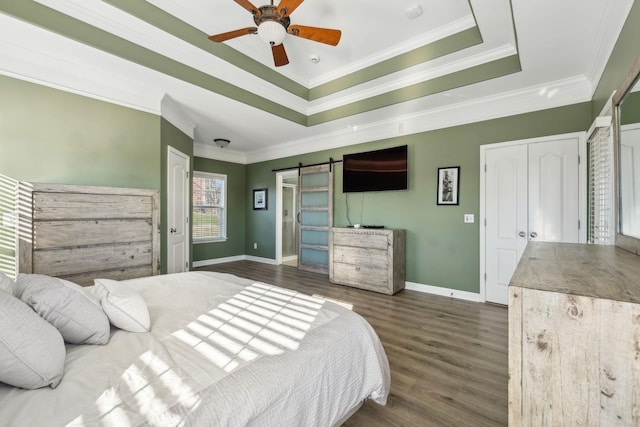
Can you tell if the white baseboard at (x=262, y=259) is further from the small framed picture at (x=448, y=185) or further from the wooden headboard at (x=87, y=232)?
the small framed picture at (x=448, y=185)

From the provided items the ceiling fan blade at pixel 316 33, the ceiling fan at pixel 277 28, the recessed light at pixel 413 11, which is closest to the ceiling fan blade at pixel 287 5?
the ceiling fan at pixel 277 28

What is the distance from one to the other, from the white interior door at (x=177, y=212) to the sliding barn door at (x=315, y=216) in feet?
7.16

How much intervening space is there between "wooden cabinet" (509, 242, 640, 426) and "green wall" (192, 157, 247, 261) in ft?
19.8

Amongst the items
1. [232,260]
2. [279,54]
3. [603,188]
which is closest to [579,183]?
[603,188]

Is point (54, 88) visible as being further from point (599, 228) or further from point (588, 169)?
point (588, 169)

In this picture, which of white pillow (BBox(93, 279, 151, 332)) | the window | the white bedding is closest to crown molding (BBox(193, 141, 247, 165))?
the window

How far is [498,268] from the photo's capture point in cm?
352

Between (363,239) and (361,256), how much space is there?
10.4 inches

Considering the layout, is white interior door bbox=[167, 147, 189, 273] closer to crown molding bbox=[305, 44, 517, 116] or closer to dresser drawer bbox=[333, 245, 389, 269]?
crown molding bbox=[305, 44, 517, 116]

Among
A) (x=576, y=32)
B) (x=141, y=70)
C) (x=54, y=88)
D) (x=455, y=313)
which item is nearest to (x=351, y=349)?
(x=455, y=313)

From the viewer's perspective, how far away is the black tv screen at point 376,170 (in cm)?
426

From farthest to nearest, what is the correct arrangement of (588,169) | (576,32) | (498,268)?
(498,268) → (588,169) → (576,32)

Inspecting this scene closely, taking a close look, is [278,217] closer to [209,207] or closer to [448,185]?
[209,207]

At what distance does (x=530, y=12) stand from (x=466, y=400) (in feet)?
8.99
